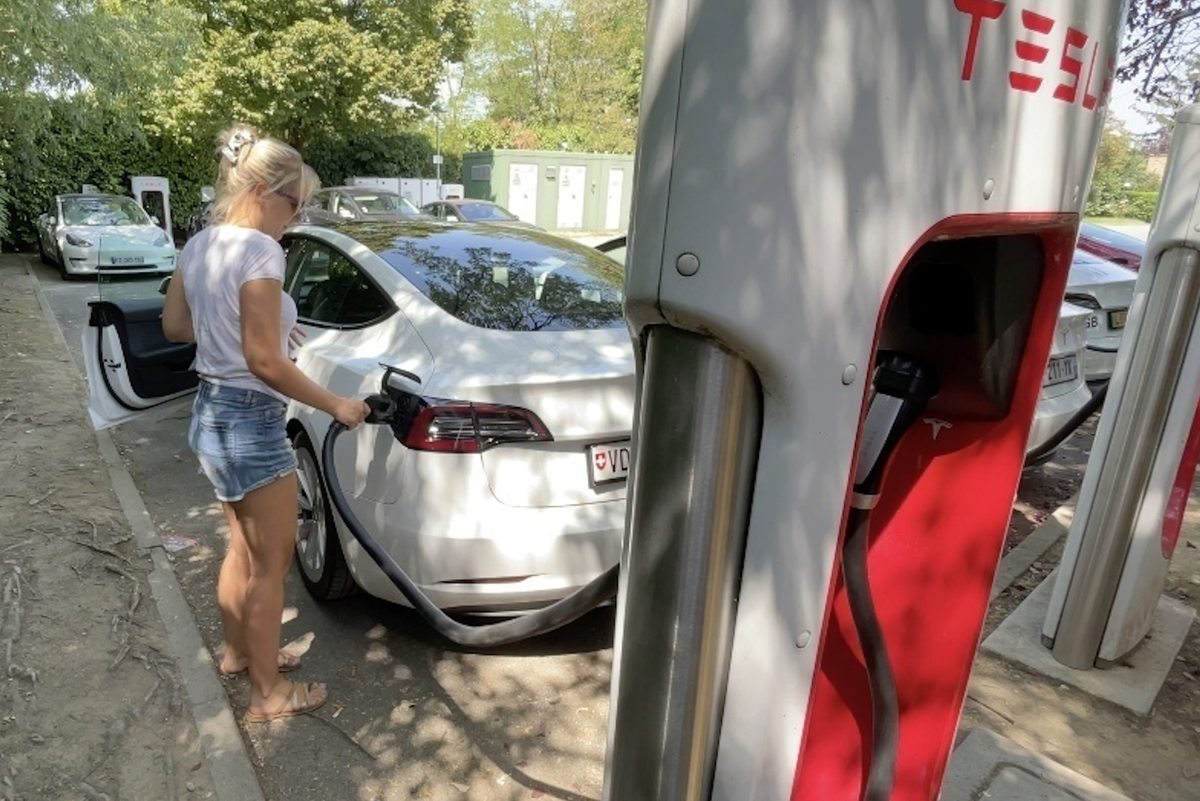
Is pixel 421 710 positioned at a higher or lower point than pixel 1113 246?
lower

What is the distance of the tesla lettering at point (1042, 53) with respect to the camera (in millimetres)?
973

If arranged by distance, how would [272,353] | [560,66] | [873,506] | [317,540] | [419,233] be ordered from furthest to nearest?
[560,66] → [419,233] → [317,540] → [272,353] → [873,506]

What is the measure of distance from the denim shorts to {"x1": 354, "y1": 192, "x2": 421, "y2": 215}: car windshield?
13.3 m

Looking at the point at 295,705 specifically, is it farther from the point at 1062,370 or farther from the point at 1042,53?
the point at 1062,370

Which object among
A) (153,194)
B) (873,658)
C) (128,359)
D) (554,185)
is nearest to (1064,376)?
(873,658)

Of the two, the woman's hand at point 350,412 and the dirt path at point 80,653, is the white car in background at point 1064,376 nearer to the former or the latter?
the woman's hand at point 350,412

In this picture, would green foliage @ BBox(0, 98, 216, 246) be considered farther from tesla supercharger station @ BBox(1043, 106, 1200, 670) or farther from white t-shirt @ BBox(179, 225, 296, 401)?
tesla supercharger station @ BBox(1043, 106, 1200, 670)

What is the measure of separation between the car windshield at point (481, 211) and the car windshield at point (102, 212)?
228 inches

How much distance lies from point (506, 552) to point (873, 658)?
5.27ft

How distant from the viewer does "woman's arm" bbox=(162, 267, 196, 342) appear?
2715 millimetres

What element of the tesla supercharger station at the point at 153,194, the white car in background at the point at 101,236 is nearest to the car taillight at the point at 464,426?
the white car in background at the point at 101,236

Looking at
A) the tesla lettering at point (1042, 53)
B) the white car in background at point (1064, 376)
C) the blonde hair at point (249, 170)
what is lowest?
the white car in background at point (1064, 376)

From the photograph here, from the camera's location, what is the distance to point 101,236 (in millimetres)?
13469

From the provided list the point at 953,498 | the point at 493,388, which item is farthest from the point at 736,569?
the point at 493,388
